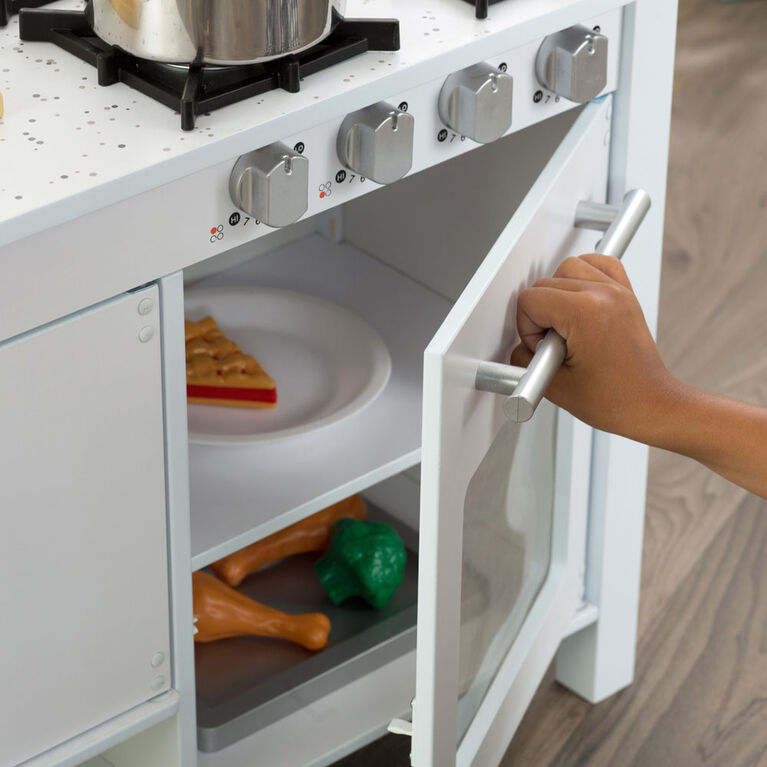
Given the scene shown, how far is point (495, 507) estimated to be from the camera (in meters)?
1.07

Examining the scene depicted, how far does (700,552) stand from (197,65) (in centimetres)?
115

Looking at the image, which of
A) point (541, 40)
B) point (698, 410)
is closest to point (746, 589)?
point (698, 410)

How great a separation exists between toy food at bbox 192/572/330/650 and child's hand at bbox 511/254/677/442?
484 mm

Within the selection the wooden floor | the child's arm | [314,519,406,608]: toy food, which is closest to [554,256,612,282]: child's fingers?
the child's arm

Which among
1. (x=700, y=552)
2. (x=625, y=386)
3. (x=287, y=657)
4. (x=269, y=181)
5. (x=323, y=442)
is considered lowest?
(x=700, y=552)

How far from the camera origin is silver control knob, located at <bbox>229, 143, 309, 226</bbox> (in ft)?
2.90

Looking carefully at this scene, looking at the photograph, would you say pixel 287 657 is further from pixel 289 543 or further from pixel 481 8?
pixel 481 8

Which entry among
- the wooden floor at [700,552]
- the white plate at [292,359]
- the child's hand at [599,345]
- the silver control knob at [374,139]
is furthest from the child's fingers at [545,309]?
the wooden floor at [700,552]

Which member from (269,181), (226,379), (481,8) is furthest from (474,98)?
(226,379)

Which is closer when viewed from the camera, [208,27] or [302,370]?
[208,27]

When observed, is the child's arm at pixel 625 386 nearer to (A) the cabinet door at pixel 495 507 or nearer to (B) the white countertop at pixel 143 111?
(A) the cabinet door at pixel 495 507

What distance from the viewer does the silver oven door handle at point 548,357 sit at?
2.68 feet

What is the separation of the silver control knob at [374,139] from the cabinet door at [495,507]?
0.33 feet

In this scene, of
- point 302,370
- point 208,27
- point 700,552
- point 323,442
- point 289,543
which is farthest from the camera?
point 700,552
